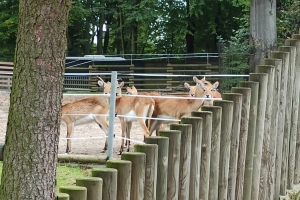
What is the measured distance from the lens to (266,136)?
15.3 feet

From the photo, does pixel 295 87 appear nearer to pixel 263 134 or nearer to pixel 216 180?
pixel 263 134

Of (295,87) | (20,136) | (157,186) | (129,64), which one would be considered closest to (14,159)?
(20,136)

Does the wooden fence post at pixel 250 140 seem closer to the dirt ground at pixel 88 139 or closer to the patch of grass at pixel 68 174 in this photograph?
the patch of grass at pixel 68 174

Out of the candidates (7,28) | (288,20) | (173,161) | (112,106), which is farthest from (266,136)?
(7,28)

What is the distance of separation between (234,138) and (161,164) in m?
0.93

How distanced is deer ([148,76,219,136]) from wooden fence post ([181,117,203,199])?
18.0 ft

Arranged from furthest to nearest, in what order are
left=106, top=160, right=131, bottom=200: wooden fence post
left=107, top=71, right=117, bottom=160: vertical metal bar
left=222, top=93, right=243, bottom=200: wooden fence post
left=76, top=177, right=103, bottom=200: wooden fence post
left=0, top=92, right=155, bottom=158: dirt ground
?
left=0, top=92, right=155, bottom=158: dirt ground, left=107, top=71, right=117, bottom=160: vertical metal bar, left=222, top=93, right=243, bottom=200: wooden fence post, left=106, top=160, right=131, bottom=200: wooden fence post, left=76, top=177, right=103, bottom=200: wooden fence post

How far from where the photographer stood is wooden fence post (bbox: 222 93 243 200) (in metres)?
4.30

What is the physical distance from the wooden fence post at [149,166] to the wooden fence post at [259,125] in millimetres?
1350

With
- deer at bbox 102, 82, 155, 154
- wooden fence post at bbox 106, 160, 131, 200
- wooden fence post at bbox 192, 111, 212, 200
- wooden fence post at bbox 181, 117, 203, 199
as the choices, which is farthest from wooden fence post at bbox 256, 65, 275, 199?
deer at bbox 102, 82, 155, 154

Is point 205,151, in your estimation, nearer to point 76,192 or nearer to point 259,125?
point 259,125

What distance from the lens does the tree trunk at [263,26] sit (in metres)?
17.0

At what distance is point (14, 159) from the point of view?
8.58ft

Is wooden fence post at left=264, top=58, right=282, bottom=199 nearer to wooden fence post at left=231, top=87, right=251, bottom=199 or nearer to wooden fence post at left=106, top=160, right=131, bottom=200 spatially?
wooden fence post at left=231, top=87, right=251, bottom=199
